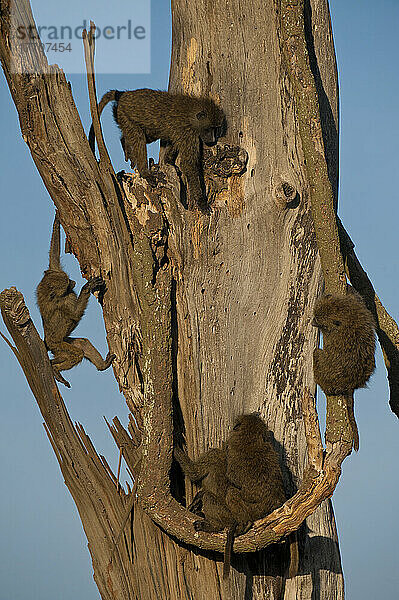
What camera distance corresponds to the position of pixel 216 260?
3576mm

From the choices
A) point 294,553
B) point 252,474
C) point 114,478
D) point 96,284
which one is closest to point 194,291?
point 96,284

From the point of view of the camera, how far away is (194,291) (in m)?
3.56

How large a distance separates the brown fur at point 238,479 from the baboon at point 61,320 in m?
1.22

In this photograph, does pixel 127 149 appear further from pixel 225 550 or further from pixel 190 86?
pixel 225 550

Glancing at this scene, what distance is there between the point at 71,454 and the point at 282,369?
122 centimetres

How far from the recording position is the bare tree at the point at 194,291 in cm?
340

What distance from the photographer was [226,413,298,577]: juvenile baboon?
3.29 m

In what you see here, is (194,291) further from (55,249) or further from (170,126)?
(55,249)

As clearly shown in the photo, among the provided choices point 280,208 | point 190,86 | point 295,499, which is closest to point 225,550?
point 295,499

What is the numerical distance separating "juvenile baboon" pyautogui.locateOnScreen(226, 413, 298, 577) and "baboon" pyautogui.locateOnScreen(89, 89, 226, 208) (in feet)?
4.00

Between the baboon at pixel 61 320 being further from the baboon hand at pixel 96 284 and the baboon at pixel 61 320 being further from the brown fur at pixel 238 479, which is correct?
the brown fur at pixel 238 479

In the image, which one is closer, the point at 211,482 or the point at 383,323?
the point at 211,482

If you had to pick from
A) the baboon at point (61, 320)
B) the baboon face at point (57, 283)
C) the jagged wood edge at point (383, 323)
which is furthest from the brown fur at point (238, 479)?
the baboon face at point (57, 283)

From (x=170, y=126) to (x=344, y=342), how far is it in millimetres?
1647
